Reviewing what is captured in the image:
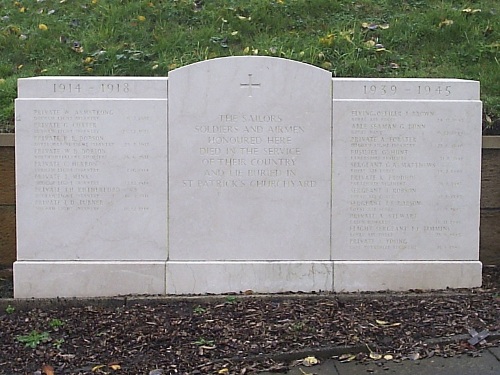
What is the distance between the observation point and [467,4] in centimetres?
983

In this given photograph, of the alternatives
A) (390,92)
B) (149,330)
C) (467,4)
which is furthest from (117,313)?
(467,4)

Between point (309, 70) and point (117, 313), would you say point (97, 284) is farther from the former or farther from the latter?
point (309, 70)

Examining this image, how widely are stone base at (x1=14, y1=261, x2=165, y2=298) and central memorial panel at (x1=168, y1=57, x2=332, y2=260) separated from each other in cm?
34

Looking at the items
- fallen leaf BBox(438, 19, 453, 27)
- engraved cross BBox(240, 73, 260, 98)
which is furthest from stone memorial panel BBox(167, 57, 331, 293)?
fallen leaf BBox(438, 19, 453, 27)

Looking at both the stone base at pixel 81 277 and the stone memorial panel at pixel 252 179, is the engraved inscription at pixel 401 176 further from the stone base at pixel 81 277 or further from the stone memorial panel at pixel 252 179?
the stone base at pixel 81 277

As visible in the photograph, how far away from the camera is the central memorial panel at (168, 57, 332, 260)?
5.86 metres

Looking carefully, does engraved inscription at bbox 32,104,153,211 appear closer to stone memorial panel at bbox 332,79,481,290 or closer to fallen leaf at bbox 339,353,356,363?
stone memorial panel at bbox 332,79,481,290

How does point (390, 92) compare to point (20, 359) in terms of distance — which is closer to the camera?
point (20, 359)

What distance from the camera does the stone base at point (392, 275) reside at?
5.96 metres

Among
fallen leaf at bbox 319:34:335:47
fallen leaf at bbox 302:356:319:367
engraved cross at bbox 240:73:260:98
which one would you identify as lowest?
fallen leaf at bbox 302:356:319:367

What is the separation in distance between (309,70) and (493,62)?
11.6ft

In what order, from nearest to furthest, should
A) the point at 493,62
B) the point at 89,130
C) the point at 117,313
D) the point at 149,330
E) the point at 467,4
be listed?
the point at 149,330 < the point at 117,313 < the point at 89,130 < the point at 493,62 < the point at 467,4

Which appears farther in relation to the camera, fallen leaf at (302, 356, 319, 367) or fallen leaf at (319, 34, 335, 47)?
fallen leaf at (319, 34, 335, 47)

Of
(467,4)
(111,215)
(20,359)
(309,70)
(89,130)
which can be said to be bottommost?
(20,359)
